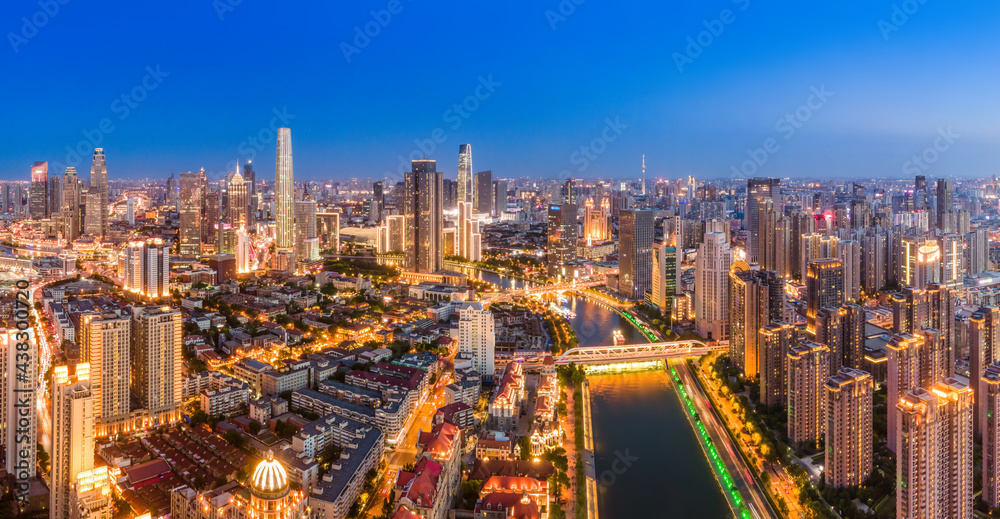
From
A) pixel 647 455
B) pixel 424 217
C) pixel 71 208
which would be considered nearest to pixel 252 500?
pixel 647 455

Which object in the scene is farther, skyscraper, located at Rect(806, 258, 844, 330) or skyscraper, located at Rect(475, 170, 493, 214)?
skyscraper, located at Rect(475, 170, 493, 214)

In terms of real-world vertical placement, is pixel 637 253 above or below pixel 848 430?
above

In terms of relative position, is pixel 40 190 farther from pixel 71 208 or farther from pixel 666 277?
pixel 666 277

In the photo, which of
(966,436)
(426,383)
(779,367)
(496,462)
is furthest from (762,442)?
(426,383)

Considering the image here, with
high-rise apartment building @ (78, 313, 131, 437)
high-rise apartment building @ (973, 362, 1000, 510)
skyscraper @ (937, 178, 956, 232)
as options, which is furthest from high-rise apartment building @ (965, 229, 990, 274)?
high-rise apartment building @ (78, 313, 131, 437)

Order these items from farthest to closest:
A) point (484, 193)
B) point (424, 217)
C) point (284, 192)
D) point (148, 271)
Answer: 1. point (484, 193)
2. point (284, 192)
3. point (424, 217)
4. point (148, 271)

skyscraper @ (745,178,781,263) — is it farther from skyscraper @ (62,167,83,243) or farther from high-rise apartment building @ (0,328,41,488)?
skyscraper @ (62,167,83,243)
